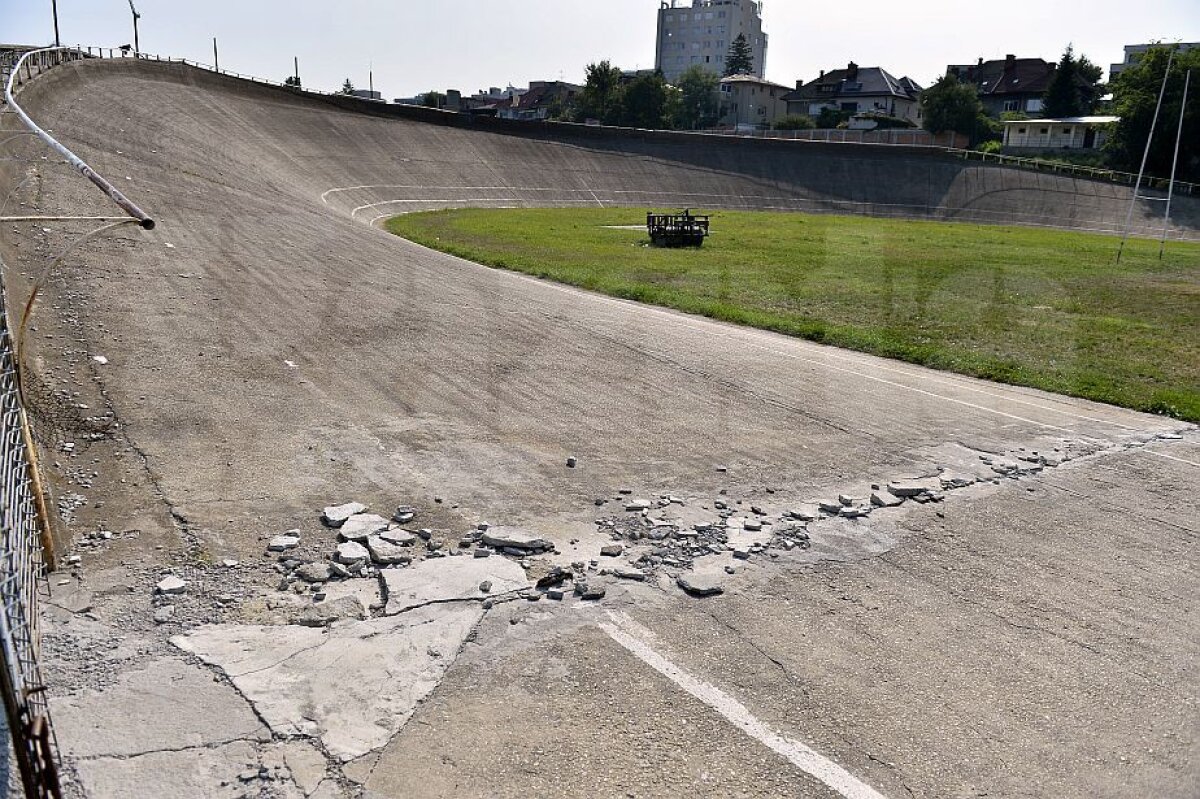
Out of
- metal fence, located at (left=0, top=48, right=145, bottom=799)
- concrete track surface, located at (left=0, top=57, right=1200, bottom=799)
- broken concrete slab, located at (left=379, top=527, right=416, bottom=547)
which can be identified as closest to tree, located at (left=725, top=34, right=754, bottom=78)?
concrete track surface, located at (left=0, top=57, right=1200, bottom=799)

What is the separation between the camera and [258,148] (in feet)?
131

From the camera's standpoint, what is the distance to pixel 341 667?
5035mm

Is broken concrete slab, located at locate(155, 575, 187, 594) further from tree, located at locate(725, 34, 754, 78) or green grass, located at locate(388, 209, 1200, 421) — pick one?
tree, located at locate(725, 34, 754, 78)

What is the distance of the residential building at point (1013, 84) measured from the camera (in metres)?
102

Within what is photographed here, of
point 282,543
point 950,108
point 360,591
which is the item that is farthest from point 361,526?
point 950,108

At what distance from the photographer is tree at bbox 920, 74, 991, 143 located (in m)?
78.1

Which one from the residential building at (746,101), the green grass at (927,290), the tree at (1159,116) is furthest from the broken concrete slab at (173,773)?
the residential building at (746,101)

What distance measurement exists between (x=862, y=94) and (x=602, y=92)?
35580 mm

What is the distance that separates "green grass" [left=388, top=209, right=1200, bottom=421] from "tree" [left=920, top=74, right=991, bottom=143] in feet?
141

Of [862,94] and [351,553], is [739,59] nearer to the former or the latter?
[862,94]

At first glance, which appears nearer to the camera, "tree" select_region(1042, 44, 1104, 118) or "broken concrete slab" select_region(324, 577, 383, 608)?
"broken concrete slab" select_region(324, 577, 383, 608)

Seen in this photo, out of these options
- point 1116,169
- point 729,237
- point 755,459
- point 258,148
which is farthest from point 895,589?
point 1116,169

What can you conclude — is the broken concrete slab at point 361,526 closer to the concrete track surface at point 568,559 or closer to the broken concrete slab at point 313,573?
the concrete track surface at point 568,559

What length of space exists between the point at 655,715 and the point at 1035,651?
2644mm
